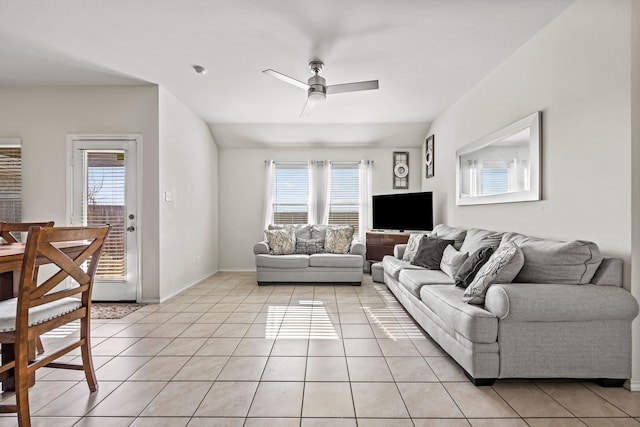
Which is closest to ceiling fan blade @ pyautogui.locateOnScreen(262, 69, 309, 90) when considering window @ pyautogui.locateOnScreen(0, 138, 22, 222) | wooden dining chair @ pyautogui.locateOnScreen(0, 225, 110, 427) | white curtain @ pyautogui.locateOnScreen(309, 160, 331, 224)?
wooden dining chair @ pyautogui.locateOnScreen(0, 225, 110, 427)

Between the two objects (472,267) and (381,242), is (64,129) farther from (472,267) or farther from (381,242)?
(472,267)

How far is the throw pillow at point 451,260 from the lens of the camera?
3.20 metres

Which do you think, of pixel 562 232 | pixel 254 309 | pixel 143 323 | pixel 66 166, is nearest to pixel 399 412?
pixel 562 232

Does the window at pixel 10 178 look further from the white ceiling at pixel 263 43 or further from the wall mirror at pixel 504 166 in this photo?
the wall mirror at pixel 504 166

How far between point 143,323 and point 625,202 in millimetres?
4084

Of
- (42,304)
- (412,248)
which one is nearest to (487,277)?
(412,248)

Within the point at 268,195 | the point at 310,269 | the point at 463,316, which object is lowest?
the point at 310,269

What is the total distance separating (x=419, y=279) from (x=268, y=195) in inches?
150

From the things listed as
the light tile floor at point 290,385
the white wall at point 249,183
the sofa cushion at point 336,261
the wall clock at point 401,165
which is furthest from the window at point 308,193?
the light tile floor at point 290,385

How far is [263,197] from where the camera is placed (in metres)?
6.30

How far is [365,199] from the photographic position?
6258 mm

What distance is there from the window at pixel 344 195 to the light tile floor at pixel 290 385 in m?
3.21

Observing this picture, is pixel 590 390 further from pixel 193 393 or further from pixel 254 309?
pixel 254 309

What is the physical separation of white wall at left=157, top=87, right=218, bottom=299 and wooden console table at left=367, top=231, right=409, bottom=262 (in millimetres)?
2892
